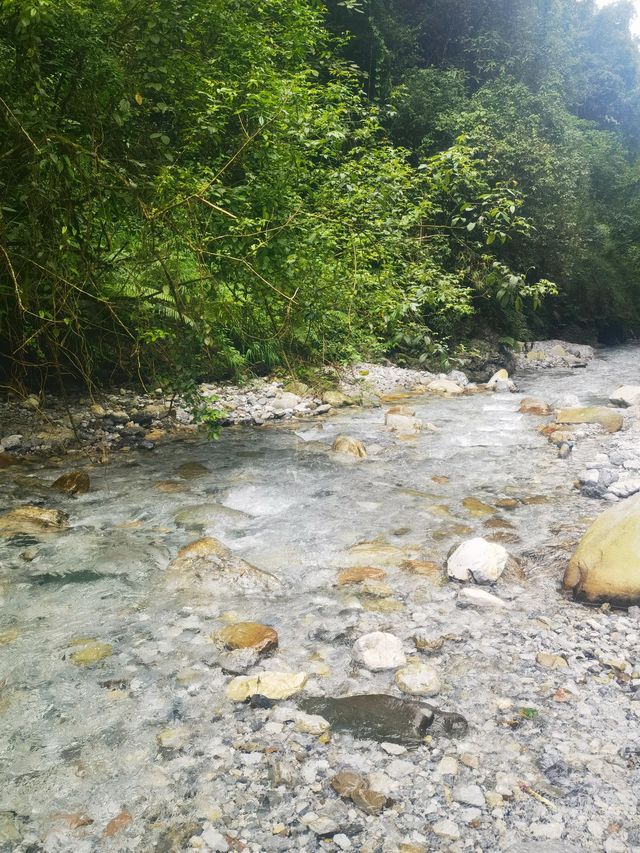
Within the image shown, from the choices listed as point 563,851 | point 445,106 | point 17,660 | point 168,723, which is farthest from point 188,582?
point 445,106

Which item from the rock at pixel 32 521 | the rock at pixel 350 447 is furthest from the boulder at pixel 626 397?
the rock at pixel 32 521

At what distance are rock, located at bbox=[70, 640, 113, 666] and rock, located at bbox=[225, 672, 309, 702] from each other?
745 mm

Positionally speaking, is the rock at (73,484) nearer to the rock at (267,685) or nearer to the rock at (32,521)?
the rock at (32,521)

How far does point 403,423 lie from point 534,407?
279 cm

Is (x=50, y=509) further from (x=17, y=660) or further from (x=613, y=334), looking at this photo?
(x=613, y=334)

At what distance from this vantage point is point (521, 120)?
A: 1800 centimetres

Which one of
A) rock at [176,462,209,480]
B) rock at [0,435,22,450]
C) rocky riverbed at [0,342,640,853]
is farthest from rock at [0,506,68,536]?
rock at [0,435,22,450]

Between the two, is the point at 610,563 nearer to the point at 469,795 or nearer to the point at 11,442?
the point at 469,795

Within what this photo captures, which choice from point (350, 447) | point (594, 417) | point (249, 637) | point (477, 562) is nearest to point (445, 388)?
point (594, 417)

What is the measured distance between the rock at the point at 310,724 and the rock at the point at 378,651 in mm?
452

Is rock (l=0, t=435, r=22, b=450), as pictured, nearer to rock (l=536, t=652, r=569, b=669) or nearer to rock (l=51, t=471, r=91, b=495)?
rock (l=51, t=471, r=91, b=495)

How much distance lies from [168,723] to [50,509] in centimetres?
306

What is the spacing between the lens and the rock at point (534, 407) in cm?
991

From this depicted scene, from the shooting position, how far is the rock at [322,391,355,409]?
10281 millimetres
